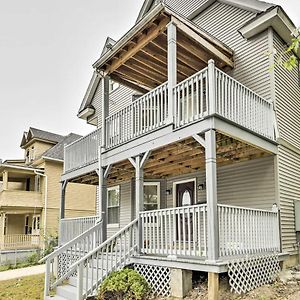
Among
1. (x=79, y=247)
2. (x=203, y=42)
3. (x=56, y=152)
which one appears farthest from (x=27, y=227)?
(x=203, y=42)

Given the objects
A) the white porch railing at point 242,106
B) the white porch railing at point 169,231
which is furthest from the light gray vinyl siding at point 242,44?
the white porch railing at point 169,231

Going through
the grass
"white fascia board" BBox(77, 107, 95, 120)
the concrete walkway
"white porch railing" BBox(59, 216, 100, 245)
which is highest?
"white fascia board" BBox(77, 107, 95, 120)

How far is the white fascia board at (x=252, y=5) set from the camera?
10859 millimetres

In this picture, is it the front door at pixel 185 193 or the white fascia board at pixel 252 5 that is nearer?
the white fascia board at pixel 252 5

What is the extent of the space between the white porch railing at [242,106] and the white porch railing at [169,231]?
8.02 ft

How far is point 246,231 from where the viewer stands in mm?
8195

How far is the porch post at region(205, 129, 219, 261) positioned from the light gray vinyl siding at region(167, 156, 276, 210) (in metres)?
3.31

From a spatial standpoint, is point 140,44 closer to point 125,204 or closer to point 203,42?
point 203,42

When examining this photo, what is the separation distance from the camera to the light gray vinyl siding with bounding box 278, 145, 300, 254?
10.0 metres

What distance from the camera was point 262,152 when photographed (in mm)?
10055

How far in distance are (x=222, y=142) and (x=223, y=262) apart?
Result: 331 cm

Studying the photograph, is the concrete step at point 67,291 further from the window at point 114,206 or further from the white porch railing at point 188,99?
the window at point 114,206

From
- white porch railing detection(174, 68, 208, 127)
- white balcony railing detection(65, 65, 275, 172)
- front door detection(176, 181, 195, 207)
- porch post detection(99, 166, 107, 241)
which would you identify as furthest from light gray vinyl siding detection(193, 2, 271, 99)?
porch post detection(99, 166, 107, 241)

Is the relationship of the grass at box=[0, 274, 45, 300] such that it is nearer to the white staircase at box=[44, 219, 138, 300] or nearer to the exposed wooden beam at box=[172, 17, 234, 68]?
the white staircase at box=[44, 219, 138, 300]
